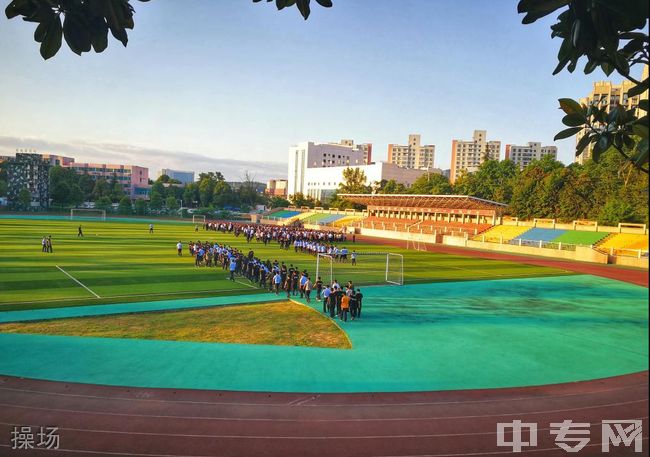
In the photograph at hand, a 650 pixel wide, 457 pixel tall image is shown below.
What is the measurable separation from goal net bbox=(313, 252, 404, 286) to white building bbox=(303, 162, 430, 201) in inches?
3063

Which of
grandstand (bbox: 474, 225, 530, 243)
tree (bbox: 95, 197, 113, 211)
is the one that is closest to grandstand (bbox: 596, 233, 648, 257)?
grandstand (bbox: 474, 225, 530, 243)

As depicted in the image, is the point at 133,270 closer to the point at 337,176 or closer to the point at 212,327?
the point at 212,327

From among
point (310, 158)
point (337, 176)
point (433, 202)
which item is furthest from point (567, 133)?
point (310, 158)

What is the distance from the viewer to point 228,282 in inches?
888

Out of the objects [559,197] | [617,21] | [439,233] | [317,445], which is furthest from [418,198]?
[617,21]

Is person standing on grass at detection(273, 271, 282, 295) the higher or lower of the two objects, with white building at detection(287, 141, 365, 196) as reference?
lower

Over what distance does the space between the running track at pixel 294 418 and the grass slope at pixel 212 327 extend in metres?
3.58

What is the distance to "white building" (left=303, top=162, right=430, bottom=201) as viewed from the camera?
113 metres

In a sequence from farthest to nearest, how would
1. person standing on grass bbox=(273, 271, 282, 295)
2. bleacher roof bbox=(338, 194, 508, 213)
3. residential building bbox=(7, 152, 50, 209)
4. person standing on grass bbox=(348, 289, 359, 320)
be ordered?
residential building bbox=(7, 152, 50, 209) < bleacher roof bbox=(338, 194, 508, 213) < person standing on grass bbox=(273, 271, 282, 295) < person standing on grass bbox=(348, 289, 359, 320)

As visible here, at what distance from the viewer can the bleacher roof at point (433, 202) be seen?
52969 millimetres

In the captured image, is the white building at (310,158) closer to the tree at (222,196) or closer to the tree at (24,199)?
the tree at (222,196)

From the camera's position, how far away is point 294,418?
882 centimetres

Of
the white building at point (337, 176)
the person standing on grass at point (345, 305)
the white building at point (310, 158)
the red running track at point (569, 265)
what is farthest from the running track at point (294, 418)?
the white building at point (310, 158)

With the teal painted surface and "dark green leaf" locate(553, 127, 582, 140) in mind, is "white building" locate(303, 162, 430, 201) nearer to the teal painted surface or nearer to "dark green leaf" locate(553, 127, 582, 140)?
the teal painted surface
